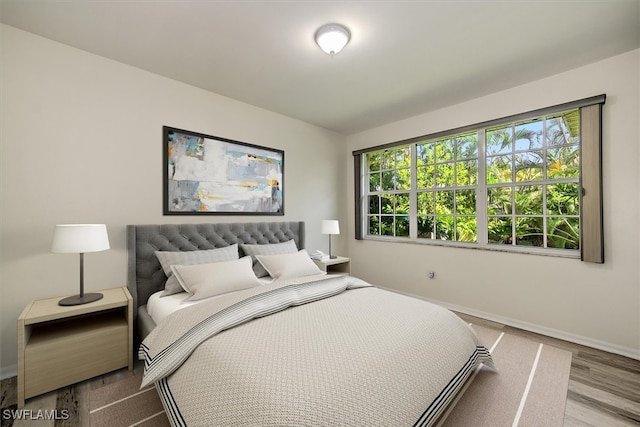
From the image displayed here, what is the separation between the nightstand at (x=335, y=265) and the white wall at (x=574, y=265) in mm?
1036

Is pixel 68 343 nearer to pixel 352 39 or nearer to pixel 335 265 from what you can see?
pixel 335 265

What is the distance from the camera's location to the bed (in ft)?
3.50

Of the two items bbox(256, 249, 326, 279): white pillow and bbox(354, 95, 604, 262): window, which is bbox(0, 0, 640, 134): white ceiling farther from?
bbox(256, 249, 326, 279): white pillow

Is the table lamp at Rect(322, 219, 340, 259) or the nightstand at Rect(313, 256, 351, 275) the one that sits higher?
the table lamp at Rect(322, 219, 340, 259)

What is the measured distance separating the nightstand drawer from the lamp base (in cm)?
21

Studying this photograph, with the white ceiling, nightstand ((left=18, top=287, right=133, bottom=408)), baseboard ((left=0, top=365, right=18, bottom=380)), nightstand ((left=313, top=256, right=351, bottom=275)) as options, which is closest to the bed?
nightstand ((left=18, top=287, right=133, bottom=408))

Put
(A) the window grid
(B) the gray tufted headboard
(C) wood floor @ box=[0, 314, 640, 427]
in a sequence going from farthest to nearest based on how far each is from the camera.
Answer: (A) the window grid < (B) the gray tufted headboard < (C) wood floor @ box=[0, 314, 640, 427]

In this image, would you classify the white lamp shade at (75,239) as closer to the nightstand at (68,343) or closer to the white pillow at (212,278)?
the nightstand at (68,343)

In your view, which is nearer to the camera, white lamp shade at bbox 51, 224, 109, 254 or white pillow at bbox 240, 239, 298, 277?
white lamp shade at bbox 51, 224, 109, 254

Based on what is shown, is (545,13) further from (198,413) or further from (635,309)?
(198,413)

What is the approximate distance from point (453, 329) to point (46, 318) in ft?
8.62

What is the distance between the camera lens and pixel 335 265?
12.6ft

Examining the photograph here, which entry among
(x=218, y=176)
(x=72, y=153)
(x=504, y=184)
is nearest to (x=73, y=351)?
(x=72, y=153)

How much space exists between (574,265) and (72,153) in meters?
4.53
